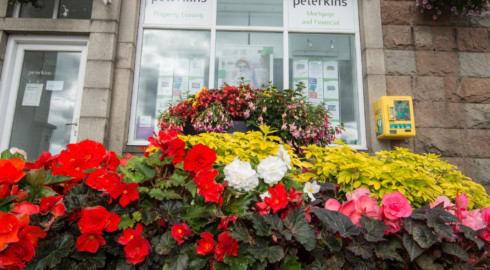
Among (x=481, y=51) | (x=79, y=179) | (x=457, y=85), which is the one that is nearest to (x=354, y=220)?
(x=79, y=179)

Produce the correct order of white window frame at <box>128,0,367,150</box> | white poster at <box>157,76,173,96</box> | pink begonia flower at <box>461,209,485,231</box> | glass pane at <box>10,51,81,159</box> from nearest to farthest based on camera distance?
pink begonia flower at <box>461,209,485,231</box> → glass pane at <box>10,51,81,159</box> → white window frame at <box>128,0,367,150</box> → white poster at <box>157,76,173,96</box>

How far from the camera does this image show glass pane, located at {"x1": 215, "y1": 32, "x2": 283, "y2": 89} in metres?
4.72

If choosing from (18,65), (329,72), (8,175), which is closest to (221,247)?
(8,175)

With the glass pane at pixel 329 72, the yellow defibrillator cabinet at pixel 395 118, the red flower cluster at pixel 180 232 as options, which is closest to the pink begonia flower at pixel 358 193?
the red flower cluster at pixel 180 232

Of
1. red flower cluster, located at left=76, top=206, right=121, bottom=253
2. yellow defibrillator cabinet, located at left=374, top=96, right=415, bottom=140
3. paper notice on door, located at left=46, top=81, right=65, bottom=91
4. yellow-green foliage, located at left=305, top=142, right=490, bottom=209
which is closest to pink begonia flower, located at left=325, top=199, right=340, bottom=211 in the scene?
yellow-green foliage, located at left=305, top=142, right=490, bottom=209

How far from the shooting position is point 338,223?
1.25 m

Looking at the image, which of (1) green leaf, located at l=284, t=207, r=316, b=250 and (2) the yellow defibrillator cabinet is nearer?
(1) green leaf, located at l=284, t=207, r=316, b=250

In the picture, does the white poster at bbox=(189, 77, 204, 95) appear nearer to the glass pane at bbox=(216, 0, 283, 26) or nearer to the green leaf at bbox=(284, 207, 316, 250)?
the glass pane at bbox=(216, 0, 283, 26)

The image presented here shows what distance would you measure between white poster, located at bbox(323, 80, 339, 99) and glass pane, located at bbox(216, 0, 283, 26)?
1271 mm

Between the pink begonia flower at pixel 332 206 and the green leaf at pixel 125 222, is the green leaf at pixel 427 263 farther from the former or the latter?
the green leaf at pixel 125 222

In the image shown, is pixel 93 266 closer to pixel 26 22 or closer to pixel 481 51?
pixel 26 22

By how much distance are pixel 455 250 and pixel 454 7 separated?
179 inches

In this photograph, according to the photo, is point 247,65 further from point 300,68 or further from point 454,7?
point 454,7

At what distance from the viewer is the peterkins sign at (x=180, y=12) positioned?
4.81 meters
